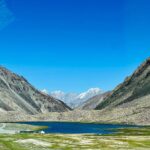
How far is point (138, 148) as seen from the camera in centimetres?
8550

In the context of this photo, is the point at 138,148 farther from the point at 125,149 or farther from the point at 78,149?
the point at 78,149

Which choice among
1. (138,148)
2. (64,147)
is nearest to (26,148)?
(64,147)

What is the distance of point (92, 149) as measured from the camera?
269ft

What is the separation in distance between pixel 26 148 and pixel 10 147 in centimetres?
373

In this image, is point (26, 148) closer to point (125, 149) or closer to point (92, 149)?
point (92, 149)

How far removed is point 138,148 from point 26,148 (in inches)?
937

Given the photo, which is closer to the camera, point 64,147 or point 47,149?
point 47,149

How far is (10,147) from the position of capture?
8256cm

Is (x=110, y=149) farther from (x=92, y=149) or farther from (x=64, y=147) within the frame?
(x=64, y=147)

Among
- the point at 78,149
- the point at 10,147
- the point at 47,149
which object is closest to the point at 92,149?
the point at 78,149

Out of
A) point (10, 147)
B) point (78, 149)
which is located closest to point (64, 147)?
point (78, 149)

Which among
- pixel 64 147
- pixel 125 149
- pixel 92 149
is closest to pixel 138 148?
pixel 125 149

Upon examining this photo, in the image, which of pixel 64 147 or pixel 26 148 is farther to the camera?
pixel 64 147

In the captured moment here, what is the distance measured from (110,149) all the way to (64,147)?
10.3m
